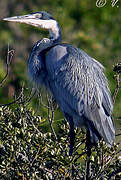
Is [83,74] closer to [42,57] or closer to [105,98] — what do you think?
[105,98]

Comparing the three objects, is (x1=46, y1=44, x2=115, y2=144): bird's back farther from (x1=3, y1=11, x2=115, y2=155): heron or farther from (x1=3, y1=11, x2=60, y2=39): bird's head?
(x1=3, y1=11, x2=60, y2=39): bird's head

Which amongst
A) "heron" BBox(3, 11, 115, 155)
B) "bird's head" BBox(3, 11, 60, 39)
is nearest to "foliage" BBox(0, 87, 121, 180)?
"heron" BBox(3, 11, 115, 155)

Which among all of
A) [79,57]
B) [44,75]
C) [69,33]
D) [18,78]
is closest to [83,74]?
[79,57]

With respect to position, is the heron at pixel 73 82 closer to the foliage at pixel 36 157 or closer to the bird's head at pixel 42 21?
the bird's head at pixel 42 21

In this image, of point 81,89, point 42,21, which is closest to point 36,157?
point 81,89

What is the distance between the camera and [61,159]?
3.26 meters

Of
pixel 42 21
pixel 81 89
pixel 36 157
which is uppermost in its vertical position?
pixel 42 21

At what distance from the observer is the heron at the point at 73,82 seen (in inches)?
168

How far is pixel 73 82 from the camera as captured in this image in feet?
14.4

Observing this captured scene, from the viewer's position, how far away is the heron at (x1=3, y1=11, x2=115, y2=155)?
4.26m

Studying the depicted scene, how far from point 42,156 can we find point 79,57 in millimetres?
1333

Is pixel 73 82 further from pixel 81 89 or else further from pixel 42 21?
pixel 42 21

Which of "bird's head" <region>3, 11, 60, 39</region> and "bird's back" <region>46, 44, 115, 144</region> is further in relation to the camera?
"bird's head" <region>3, 11, 60, 39</region>

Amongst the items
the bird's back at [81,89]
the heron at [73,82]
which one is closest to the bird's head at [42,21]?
the heron at [73,82]
